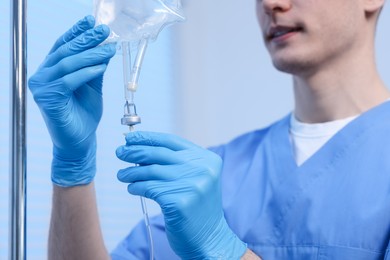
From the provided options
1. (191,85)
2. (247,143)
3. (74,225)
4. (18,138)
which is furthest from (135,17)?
(191,85)

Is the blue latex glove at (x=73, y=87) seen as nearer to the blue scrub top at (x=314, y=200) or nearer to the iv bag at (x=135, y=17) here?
the iv bag at (x=135, y=17)

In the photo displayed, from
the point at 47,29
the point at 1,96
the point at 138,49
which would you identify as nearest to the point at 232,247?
the point at 138,49

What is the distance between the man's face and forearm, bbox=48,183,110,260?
55 centimetres

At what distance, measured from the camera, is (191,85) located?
220cm

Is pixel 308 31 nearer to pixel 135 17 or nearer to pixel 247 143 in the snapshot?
pixel 247 143

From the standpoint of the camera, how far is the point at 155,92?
2016mm

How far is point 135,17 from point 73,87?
0.52 feet

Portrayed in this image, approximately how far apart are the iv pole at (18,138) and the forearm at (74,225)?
28cm

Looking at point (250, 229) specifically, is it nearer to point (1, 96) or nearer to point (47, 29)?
point (1, 96)

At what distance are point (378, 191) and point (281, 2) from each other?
0.49 metres

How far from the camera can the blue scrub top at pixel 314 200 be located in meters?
1.13

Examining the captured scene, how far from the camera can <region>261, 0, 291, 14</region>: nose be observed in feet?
4.37

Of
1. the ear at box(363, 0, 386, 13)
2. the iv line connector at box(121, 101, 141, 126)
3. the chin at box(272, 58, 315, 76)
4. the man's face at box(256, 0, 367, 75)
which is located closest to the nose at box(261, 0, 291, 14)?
the man's face at box(256, 0, 367, 75)

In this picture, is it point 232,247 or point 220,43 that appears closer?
point 232,247
